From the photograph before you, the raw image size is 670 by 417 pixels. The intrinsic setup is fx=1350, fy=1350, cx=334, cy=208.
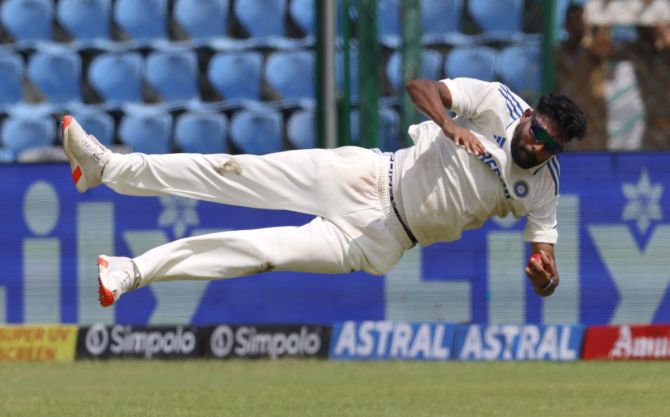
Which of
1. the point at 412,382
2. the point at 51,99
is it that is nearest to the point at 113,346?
the point at 412,382

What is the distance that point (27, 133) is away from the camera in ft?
40.0

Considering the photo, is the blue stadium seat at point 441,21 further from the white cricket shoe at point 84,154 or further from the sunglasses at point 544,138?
the white cricket shoe at point 84,154

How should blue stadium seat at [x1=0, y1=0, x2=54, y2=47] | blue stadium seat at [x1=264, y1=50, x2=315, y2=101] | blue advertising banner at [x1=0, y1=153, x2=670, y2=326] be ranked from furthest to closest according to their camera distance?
1. blue stadium seat at [x1=0, y1=0, x2=54, y2=47]
2. blue stadium seat at [x1=264, y1=50, x2=315, y2=101]
3. blue advertising banner at [x1=0, y1=153, x2=670, y2=326]

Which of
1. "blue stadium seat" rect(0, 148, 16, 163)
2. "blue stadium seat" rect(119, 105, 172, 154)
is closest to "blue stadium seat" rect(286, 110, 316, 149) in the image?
"blue stadium seat" rect(119, 105, 172, 154)

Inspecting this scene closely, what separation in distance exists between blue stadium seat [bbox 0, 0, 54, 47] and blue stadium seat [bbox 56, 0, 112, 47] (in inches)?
5.8

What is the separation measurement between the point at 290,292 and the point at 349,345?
60 cm

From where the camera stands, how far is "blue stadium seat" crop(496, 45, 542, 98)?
1012cm

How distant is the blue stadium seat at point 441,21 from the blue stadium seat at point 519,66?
0.42 metres

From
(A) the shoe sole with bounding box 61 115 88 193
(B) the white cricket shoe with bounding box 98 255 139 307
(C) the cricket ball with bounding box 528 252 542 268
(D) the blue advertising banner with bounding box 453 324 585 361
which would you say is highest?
(A) the shoe sole with bounding box 61 115 88 193

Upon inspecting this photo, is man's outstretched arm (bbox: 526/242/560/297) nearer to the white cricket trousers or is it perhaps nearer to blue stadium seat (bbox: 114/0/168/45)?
the white cricket trousers

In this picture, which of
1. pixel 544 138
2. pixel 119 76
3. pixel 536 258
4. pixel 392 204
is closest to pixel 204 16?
Result: pixel 119 76

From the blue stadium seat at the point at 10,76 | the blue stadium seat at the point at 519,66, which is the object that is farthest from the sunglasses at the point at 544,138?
the blue stadium seat at the point at 10,76

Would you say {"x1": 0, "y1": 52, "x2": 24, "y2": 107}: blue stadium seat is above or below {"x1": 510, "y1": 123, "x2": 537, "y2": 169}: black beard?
above

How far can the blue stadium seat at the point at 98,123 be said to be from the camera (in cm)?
1194
